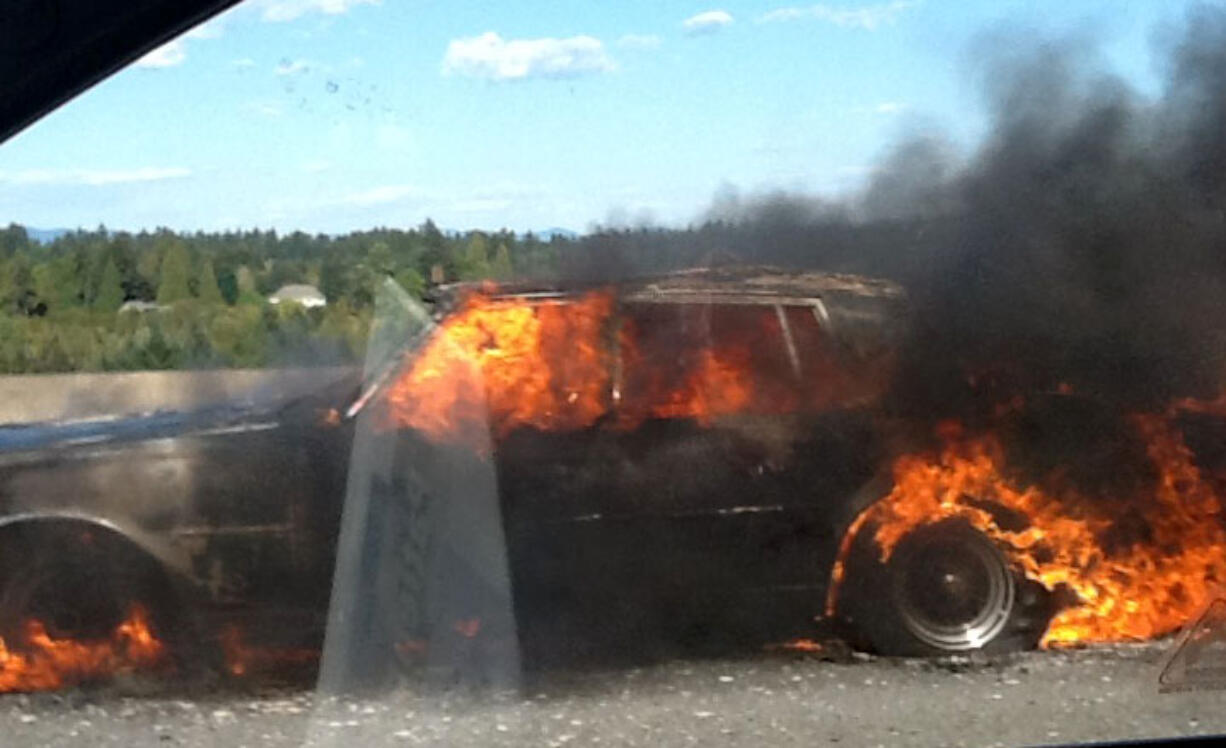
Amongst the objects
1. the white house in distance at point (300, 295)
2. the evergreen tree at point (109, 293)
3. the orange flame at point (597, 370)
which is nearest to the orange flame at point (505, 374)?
the orange flame at point (597, 370)

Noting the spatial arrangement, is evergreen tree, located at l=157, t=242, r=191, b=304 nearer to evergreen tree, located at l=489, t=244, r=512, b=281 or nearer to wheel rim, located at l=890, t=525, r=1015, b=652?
evergreen tree, located at l=489, t=244, r=512, b=281

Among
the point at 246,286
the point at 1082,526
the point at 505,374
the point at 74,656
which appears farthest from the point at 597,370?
the point at 74,656

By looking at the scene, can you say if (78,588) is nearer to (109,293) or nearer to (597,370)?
(109,293)

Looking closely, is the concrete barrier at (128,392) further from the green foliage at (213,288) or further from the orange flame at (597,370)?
the orange flame at (597,370)

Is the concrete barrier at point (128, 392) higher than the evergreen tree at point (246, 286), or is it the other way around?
the evergreen tree at point (246, 286)

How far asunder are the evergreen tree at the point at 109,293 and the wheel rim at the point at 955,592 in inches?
74.7

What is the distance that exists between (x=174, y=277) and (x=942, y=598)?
1.93 m

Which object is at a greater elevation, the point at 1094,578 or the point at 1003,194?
the point at 1003,194

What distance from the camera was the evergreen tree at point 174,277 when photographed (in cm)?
353

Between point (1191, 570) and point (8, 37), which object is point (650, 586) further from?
point (8, 37)

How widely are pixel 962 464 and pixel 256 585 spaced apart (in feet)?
5.40

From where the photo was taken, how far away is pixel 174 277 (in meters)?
3.54

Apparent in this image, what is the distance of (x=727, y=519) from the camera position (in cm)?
371

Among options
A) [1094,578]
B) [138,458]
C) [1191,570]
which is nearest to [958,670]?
[1094,578]
